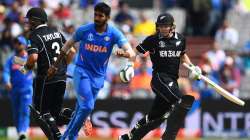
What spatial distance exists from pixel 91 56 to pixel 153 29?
37.2ft

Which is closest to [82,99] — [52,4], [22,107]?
[22,107]

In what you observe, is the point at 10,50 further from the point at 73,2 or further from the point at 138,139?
Result: the point at 138,139

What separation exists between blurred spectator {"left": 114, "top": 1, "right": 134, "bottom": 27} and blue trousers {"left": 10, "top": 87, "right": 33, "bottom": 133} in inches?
276

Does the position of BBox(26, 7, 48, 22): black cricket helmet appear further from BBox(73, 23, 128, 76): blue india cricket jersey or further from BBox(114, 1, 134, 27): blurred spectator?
BBox(114, 1, 134, 27): blurred spectator

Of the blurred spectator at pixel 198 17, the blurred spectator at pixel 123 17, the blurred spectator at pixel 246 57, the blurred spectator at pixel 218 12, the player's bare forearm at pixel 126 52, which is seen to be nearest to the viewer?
the player's bare forearm at pixel 126 52

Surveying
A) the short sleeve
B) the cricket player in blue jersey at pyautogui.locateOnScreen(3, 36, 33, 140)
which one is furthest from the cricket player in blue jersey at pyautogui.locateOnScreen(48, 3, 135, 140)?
the cricket player in blue jersey at pyautogui.locateOnScreen(3, 36, 33, 140)

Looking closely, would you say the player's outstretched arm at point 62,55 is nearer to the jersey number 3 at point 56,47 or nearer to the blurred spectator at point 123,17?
the jersey number 3 at point 56,47

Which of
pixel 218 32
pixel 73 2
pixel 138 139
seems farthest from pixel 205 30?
pixel 138 139

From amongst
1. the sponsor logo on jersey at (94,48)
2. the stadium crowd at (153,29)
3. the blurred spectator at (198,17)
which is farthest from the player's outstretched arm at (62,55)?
the blurred spectator at (198,17)

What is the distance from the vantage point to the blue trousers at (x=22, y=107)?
1847 cm

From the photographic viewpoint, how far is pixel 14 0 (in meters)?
25.9

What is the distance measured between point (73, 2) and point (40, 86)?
12227mm

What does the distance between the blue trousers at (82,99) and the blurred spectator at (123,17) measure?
425 inches

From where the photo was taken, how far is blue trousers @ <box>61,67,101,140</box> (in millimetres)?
14188
